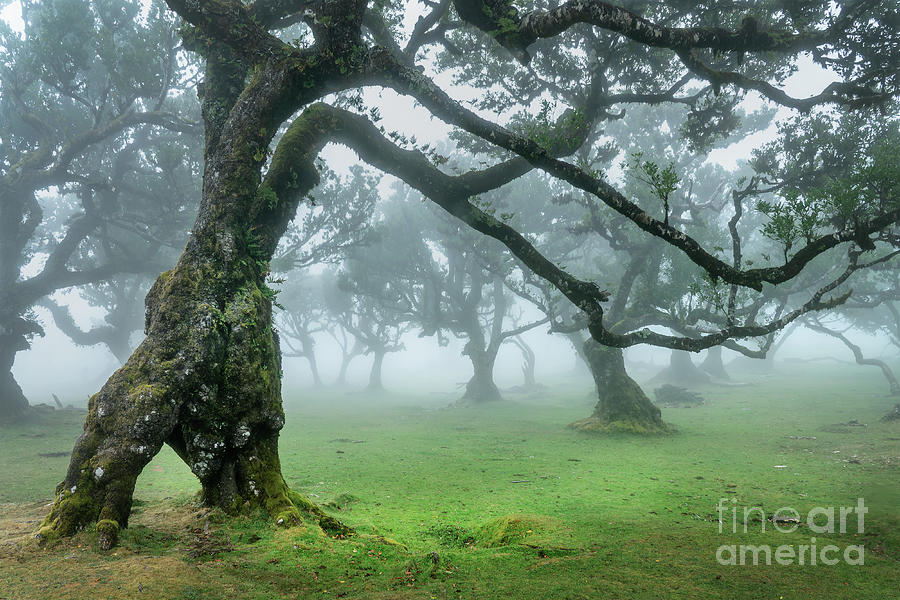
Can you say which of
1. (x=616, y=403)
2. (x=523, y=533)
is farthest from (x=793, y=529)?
(x=616, y=403)

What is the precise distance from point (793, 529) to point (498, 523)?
337 cm

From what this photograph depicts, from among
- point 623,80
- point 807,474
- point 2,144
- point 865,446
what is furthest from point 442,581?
point 2,144

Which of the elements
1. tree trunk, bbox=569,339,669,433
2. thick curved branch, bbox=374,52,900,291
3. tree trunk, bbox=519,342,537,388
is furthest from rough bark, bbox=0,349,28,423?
tree trunk, bbox=519,342,537,388

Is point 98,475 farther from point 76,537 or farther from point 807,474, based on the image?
point 807,474

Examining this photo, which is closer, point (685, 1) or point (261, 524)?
point (261, 524)

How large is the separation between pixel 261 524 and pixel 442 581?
2.20 meters

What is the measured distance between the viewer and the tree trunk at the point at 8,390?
1967 cm

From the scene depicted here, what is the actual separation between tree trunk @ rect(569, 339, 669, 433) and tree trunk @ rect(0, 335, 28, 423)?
23.5 m

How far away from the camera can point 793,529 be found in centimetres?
527

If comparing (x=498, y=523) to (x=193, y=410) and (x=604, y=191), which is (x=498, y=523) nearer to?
(x=193, y=410)

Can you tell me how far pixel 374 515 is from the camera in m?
6.51

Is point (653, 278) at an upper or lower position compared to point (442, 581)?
upper

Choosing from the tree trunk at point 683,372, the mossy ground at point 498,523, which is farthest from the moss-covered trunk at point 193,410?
the tree trunk at point 683,372

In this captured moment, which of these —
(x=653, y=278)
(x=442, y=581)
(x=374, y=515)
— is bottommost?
(x=374, y=515)
